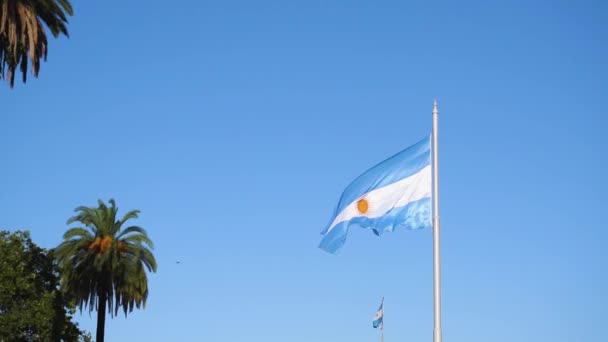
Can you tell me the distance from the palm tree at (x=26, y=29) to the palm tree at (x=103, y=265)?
23.5 metres

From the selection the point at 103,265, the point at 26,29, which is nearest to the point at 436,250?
the point at 26,29

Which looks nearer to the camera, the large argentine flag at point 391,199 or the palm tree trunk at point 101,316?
the large argentine flag at point 391,199

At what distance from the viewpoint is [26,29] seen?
33531 millimetres

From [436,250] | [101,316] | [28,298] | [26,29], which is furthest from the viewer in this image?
[28,298]

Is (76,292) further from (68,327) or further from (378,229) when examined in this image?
(378,229)

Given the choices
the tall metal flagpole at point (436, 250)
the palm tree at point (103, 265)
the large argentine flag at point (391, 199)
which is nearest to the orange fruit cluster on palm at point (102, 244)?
the palm tree at point (103, 265)

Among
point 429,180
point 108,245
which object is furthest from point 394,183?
point 108,245

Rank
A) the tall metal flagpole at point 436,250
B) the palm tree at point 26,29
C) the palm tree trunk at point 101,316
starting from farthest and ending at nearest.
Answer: the palm tree trunk at point 101,316, the palm tree at point 26,29, the tall metal flagpole at point 436,250

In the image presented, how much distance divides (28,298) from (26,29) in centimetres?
3292

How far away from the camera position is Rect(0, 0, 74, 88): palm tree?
3294cm

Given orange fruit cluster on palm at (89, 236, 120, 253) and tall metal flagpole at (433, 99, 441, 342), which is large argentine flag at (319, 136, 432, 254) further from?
orange fruit cluster on palm at (89, 236, 120, 253)

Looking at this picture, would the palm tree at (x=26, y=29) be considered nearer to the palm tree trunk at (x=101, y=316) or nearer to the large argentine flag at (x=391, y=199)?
the large argentine flag at (x=391, y=199)

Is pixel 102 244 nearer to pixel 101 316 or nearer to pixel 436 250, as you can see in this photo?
pixel 101 316

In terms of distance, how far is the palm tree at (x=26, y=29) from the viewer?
32938 mm
